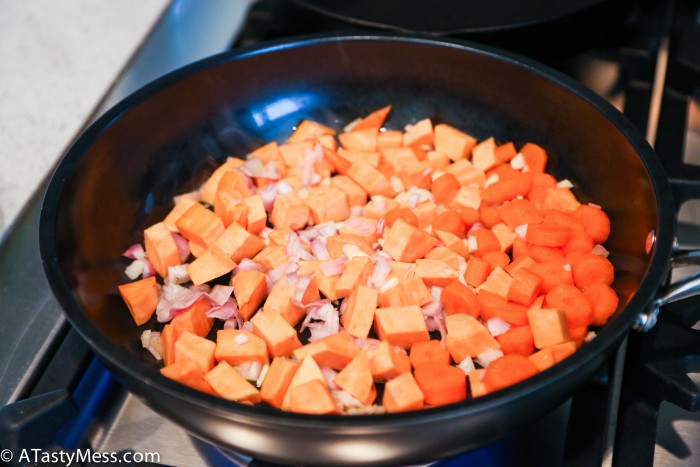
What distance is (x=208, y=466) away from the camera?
1.00 meters

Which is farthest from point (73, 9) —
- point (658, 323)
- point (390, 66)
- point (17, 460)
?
point (658, 323)

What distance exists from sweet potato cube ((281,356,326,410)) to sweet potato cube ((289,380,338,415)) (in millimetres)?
22

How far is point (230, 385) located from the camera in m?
0.97

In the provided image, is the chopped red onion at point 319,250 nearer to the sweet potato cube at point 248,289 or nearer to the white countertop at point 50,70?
the sweet potato cube at point 248,289

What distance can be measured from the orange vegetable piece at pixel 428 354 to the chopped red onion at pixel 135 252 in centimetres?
48

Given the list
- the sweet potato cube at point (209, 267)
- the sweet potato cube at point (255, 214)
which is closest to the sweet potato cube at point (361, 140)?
the sweet potato cube at point (255, 214)

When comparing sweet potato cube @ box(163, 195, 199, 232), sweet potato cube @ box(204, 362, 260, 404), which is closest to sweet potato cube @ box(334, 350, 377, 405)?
sweet potato cube @ box(204, 362, 260, 404)

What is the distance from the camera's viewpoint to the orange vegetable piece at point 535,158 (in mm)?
1262

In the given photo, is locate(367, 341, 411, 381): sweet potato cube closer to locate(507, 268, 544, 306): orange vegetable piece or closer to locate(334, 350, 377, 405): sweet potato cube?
locate(334, 350, 377, 405): sweet potato cube

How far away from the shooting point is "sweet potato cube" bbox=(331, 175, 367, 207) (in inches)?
50.4

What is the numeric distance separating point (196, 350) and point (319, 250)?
278 mm

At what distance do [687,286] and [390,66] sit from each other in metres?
0.68

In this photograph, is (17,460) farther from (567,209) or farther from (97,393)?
(567,209)

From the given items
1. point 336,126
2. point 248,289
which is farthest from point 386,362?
point 336,126
